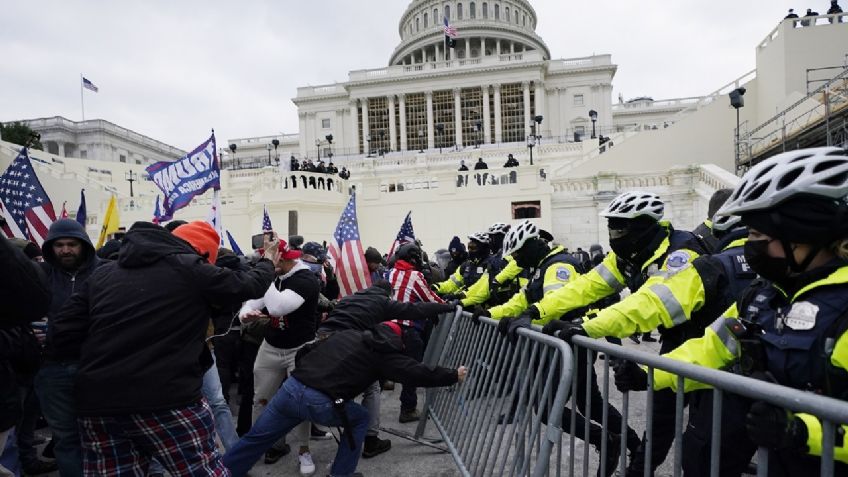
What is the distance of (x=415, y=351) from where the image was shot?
19.4 feet

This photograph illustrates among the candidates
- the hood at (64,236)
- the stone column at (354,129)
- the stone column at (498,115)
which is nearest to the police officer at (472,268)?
the hood at (64,236)

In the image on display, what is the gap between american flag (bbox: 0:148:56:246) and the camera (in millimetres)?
6098

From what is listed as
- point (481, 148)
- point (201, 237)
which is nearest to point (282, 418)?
point (201, 237)

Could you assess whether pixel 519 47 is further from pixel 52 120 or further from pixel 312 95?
pixel 52 120

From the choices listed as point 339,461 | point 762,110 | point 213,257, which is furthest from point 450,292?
point 762,110

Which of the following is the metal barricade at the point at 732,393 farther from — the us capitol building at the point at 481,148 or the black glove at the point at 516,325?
the us capitol building at the point at 481,148

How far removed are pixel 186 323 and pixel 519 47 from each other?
84.3 meters

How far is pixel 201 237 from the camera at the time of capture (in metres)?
3.15

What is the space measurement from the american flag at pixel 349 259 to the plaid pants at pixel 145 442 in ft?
12.0

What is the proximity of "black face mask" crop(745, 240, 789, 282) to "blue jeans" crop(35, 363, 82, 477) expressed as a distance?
12.6 feet

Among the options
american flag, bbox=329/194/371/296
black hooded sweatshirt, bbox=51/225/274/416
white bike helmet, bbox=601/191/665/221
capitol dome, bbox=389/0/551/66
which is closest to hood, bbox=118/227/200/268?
black hooded sweatshirt, bbox=51/225/274/416

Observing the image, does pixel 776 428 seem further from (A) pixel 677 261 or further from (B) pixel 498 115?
(B) pixel 498 115

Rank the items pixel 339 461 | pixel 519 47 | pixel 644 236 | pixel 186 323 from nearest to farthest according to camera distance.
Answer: pixel 186 323, pixel 644 236, pixel 339 461, pixel 519 47

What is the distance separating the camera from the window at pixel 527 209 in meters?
18.3
